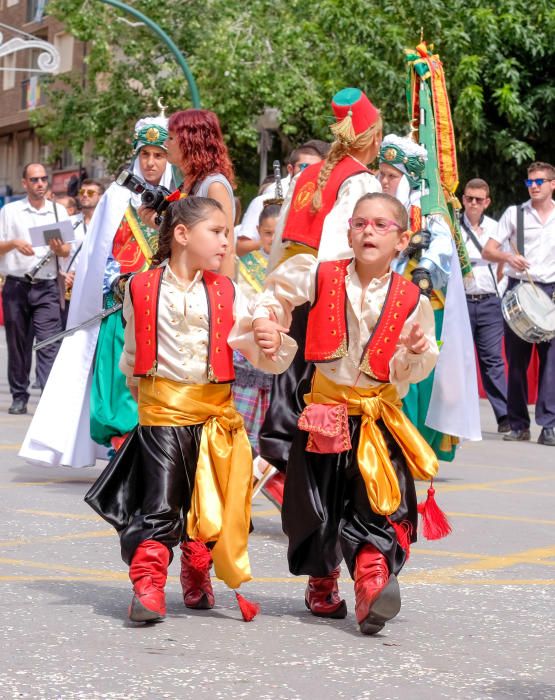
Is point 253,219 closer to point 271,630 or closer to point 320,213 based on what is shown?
point 320,213

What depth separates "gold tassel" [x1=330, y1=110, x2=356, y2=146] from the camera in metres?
6.55

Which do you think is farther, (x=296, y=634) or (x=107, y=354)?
(x=107, y=354)

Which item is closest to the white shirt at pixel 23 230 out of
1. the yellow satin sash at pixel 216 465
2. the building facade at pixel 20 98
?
the yellow satin sash at pixel 216 465

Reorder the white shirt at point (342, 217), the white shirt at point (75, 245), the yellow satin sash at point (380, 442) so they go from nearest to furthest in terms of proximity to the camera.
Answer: the yellow satin sash at point (380, 442) < the white shirt at point (342, 217) < the white shirt at point (75, 245)

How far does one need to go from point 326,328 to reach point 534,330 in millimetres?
7187

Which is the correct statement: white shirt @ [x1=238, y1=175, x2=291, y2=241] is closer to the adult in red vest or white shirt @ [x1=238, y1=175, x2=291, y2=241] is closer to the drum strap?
the adult in red vest

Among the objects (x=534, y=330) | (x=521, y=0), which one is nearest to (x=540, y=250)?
(x=534, y=330)

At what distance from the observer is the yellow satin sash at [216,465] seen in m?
5.17

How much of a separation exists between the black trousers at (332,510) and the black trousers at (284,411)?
51.2 inches

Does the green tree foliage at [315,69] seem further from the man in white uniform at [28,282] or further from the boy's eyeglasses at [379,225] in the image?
the boy's eyeglasses at [379,225]

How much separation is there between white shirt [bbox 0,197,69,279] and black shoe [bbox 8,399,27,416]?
3.91ft

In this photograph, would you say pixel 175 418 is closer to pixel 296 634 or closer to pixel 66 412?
pixel 296 634

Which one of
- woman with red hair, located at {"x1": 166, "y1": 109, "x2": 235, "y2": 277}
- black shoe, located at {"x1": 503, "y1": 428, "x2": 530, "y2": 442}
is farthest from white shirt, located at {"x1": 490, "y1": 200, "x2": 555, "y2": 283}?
woman with red hair, located at {"x1": 166, "y1": 109, "x2": 235, "y2": 277}

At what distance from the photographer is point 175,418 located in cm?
534
